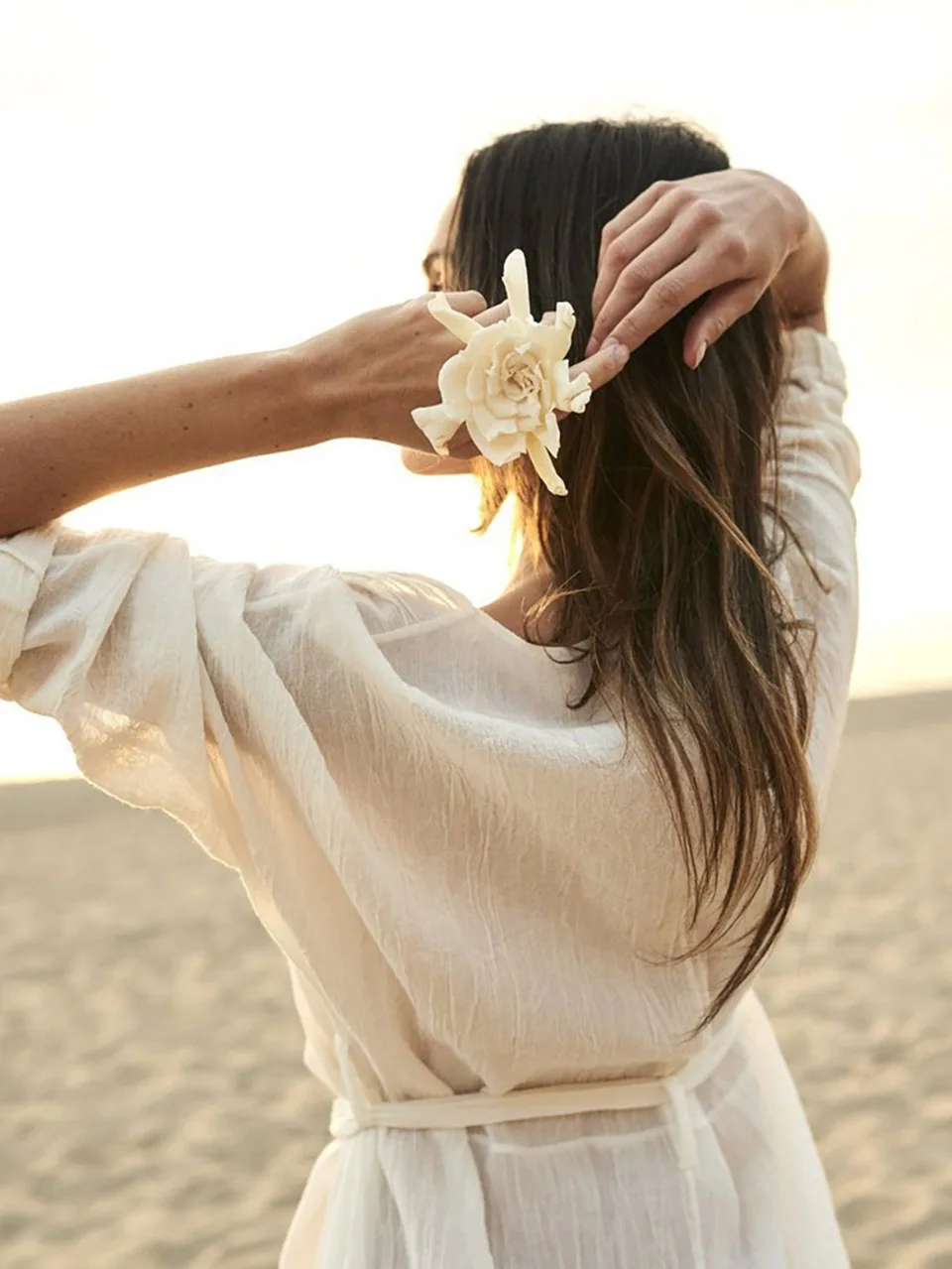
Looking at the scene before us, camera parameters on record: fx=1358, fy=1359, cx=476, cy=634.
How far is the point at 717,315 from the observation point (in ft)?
3.34

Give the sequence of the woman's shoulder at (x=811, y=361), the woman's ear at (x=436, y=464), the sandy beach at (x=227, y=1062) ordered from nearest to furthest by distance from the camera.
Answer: the woman's ear at (x=436, y=464) → the woman's shoulder at (x=811, y=361) → the sandy beach at (x=227, y=1062)

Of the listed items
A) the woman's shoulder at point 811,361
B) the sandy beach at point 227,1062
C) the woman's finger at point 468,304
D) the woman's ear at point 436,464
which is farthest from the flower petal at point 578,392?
the sandy beach at point 227,1062

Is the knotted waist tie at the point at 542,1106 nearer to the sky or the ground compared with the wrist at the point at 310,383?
nearer to the ground

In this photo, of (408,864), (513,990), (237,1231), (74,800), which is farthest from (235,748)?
(74,800)

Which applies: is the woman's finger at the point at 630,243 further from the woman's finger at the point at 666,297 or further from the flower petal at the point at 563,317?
the flower petal at the point at 563,317

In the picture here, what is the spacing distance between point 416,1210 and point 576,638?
431 mm

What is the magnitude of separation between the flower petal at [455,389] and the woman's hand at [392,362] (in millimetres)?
61

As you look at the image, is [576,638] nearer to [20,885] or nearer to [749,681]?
[749,681]

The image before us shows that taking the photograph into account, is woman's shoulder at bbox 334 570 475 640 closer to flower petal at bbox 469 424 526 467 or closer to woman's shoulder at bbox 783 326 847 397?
flower petal at bbox 469 424 526 467

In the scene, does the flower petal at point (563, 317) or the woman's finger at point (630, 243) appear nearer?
the flower petal at point (563, 317)

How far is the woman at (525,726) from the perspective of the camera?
0.90m

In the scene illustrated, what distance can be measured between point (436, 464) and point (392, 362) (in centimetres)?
24

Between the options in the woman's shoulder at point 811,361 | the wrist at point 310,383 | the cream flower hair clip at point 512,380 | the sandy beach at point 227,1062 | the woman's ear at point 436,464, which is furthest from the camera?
the sandy beach at point 227,1062

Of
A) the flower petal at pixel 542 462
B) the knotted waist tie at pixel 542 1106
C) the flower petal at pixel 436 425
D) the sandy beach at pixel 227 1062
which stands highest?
the flower petal at pixel 436 425
